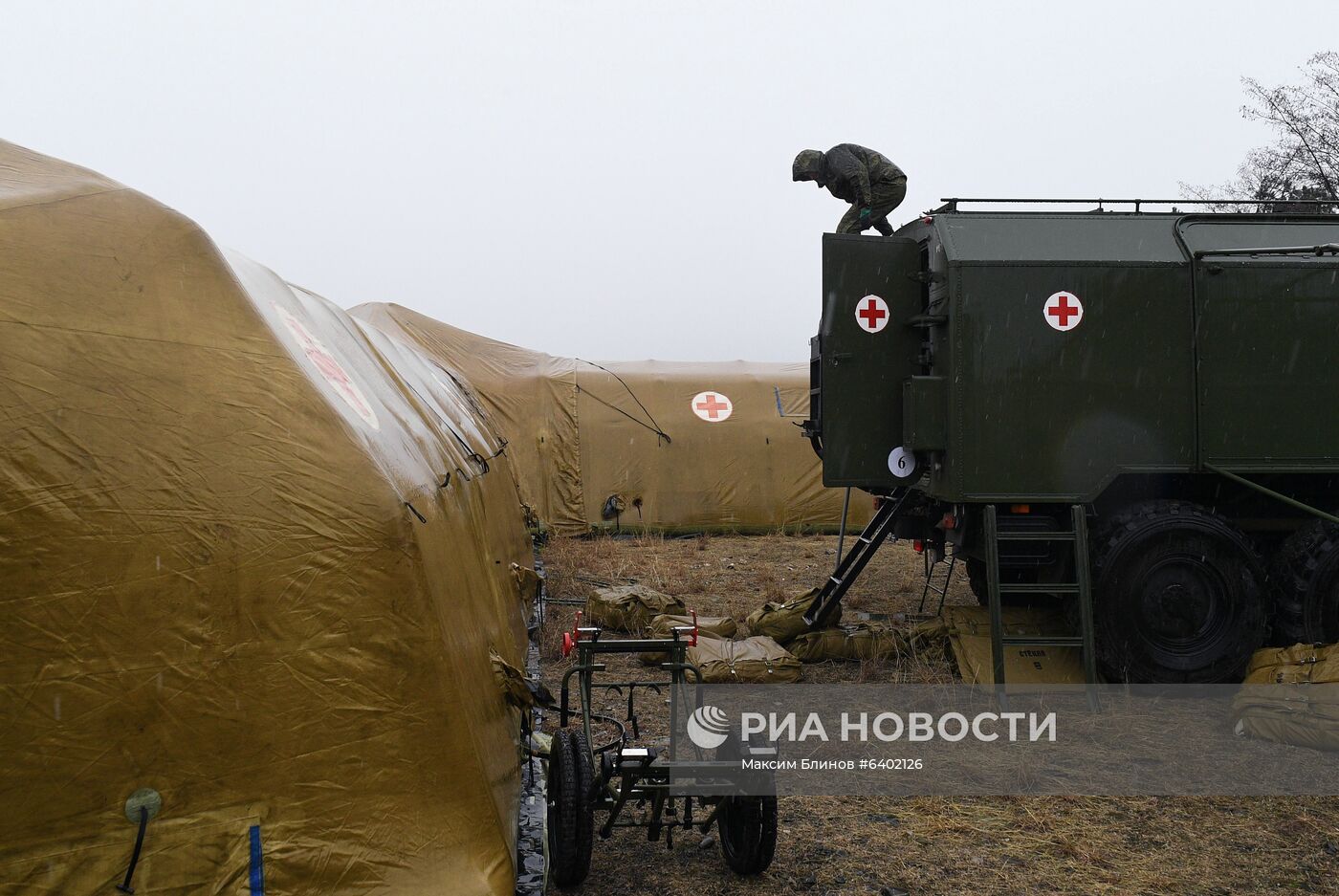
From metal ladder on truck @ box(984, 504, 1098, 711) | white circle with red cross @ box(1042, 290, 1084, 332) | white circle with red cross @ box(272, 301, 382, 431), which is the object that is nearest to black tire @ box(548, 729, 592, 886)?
white circle with red cross @ box(272, 301, 382, 431)

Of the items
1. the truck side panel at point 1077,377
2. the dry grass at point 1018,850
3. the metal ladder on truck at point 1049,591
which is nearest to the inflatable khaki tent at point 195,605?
the dry grass at point 1018,850

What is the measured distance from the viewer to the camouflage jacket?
25.3 feet

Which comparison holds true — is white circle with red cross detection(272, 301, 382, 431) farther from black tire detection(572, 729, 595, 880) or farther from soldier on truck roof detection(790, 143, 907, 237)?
soldier on truck roof detection(790, 143, 907, 237)

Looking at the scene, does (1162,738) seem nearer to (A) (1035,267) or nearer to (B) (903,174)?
(A) (1035,267)

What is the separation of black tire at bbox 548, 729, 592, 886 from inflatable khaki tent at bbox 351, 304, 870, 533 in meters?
11.4

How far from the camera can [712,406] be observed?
15.9 meters

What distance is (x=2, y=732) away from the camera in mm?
2639

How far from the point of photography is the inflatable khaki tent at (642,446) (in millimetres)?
15438

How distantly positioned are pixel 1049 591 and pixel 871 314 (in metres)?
2.07

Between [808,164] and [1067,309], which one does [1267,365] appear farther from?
[808,164]

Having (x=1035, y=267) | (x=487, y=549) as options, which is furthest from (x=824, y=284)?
(x=487, y=549)

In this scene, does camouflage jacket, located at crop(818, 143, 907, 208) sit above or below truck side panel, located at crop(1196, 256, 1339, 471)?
above

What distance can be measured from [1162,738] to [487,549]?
12.2ft

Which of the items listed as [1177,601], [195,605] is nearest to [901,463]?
[1177,601]
